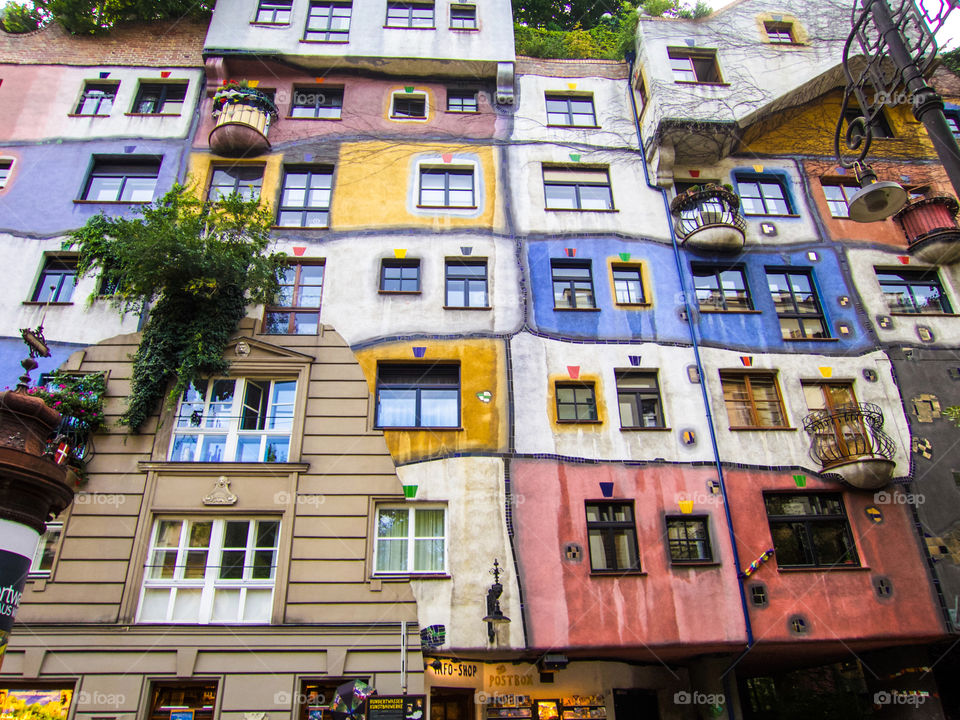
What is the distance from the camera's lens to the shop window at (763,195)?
18.9 m

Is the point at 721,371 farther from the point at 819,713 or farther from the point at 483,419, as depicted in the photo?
the point at 819,713

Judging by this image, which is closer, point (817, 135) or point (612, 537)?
point (612, 537)

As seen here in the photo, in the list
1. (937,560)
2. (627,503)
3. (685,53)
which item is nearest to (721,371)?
(627,503)

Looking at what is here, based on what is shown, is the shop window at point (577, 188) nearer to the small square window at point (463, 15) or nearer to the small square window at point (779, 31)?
the small square window at point (463, 15)

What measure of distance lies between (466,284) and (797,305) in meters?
8.69

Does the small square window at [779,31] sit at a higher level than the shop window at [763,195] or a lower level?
higher

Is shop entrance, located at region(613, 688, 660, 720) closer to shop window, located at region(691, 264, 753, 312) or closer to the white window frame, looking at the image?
the white window frame

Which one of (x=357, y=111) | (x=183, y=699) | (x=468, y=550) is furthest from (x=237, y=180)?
(x=183, y=699)

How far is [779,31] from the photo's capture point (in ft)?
70.2

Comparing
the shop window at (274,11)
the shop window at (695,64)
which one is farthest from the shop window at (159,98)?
the shop window at (695,64)

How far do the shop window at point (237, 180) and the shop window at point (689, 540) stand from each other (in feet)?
44.3

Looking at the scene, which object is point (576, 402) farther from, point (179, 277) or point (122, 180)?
point (122, 180)

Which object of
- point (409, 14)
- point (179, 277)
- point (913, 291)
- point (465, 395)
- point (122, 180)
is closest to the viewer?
point (179, 277)

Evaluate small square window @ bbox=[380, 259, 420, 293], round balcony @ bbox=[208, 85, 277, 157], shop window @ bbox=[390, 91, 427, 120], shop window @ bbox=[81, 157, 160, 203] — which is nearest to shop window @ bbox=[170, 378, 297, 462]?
small square window @ bbox=[380, 259, 420, 293]
